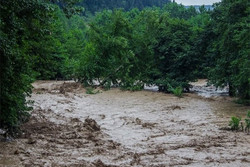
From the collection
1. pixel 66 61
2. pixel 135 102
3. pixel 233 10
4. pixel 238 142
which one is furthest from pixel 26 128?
pixel 66 61

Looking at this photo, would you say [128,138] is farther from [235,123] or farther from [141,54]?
[141,54]

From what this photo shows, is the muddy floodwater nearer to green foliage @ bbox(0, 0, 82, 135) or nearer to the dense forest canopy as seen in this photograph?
green foliage @ bbox(0, 0, 82, 135)

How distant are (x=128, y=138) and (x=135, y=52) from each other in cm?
2010

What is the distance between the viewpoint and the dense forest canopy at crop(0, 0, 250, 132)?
9406 mm

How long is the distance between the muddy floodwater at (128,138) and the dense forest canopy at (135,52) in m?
1.39

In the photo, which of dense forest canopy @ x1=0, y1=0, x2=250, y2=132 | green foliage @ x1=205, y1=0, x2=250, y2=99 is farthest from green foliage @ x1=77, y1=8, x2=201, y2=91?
green foliage @ x1=205, y1=0, x2=250, y2=99

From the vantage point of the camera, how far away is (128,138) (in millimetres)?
11898

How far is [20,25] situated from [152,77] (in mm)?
21055

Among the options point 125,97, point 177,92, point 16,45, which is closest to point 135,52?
point 125,97

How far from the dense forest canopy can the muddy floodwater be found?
1.39 metres

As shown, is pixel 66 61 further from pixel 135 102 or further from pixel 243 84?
pixel 243 84

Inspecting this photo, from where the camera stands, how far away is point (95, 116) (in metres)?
17.0

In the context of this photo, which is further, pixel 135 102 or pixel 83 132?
pixel 135 102

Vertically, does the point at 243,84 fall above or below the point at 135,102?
above
